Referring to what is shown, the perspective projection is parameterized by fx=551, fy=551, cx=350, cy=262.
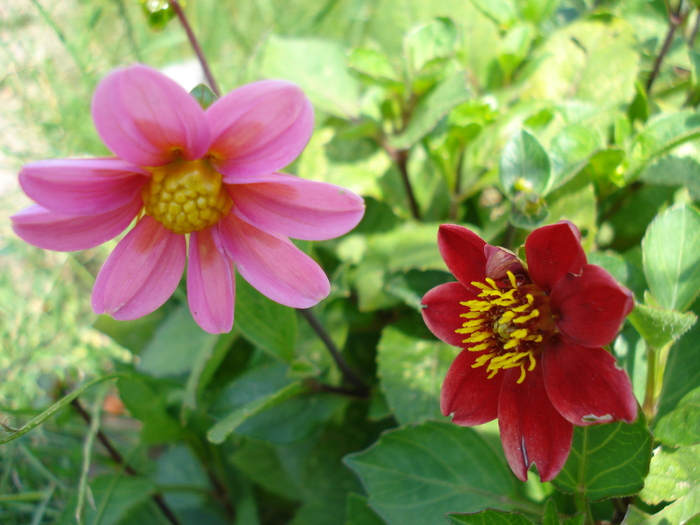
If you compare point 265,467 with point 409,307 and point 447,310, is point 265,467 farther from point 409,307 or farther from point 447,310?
point 447,310

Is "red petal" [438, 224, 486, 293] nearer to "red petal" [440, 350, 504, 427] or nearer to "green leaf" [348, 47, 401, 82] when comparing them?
"red petal" [440, 350, 504, 427]

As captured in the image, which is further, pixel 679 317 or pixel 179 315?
pixel 179 315

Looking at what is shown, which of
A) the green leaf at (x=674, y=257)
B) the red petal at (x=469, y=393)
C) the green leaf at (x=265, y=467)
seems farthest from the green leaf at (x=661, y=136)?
the green leaf at (x=265, y=467)

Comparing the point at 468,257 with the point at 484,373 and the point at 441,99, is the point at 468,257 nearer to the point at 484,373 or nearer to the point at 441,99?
the point at 484,373

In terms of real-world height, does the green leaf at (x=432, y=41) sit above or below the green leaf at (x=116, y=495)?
above

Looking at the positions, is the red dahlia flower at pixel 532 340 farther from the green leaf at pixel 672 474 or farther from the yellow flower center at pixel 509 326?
the green leaf at pixel 672 474

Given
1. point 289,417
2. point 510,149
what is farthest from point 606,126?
point 289,417

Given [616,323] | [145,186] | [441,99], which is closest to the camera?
[616,323]

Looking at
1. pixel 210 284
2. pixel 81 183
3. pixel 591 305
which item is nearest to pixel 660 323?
pixel 591 305
